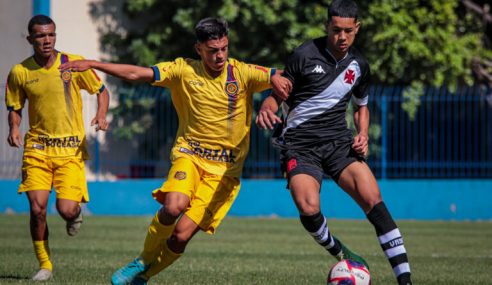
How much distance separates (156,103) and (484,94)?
7.24 metres

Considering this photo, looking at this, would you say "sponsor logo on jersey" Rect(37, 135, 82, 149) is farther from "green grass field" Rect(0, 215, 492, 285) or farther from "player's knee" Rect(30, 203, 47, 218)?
"green grass field" Rect(0, 215, 492, 285)

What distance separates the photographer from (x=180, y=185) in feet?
26.0

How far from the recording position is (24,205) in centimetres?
2159

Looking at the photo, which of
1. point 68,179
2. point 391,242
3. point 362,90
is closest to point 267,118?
point 362,90

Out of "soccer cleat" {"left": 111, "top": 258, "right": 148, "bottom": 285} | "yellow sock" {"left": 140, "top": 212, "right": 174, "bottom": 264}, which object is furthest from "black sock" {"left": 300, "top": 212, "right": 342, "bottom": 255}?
"soccer cleat" {"left": 111, "top": 258, "right": 148, "bottom": 285}

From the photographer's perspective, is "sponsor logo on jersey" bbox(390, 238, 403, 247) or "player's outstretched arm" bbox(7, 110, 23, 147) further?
"player's outstretched arm" bbox(7, 110, 23, 147)

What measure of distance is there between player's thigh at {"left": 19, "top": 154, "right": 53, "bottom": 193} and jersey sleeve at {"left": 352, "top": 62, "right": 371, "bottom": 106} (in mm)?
3130

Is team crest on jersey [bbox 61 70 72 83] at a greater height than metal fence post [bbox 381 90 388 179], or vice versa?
team crest on jersey [bbox 61 70 72 83]

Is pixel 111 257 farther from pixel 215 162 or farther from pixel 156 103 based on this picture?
pixel 156 103

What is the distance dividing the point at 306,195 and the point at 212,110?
3.64ft

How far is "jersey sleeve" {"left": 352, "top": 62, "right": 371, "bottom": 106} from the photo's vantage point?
834cm

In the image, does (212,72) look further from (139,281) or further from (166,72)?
(139,281)

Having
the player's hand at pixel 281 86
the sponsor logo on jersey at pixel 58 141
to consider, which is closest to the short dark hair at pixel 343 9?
the player's hand at pixel 281 86

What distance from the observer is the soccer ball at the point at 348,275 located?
7.38 metres
